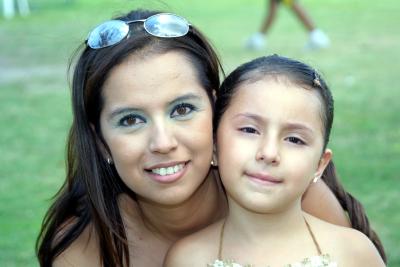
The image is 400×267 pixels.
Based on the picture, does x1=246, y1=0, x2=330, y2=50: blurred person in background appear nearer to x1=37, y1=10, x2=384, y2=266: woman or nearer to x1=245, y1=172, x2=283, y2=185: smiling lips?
x1=37, y1=10, x2=384, y2=266: woman

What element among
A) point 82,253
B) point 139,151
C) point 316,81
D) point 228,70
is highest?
point 316,81

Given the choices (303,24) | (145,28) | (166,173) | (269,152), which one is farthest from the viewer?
(303,24)

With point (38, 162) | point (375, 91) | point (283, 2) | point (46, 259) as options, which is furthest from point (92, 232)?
point (283, 2)

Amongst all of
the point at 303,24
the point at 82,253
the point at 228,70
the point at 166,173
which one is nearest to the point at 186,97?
the point at 166,173

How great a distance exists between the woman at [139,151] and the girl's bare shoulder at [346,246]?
1.37ft

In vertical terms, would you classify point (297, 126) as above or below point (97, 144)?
above

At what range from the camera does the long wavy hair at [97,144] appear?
261cm

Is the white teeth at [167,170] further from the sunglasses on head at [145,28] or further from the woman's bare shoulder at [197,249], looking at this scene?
the sunglasses on head at [145,28]

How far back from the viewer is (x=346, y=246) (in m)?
2.50

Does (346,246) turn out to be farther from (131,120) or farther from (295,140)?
(131,120)

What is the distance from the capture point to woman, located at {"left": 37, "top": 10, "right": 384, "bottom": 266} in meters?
2.52

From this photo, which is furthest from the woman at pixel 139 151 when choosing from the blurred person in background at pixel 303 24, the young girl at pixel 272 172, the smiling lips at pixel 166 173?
the blurred person in background at pixel 303 24

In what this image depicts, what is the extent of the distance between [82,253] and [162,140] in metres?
0.61

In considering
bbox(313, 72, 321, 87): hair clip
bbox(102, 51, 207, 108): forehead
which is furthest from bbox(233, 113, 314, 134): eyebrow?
bbox(102, 51, 207, 108): forehead
